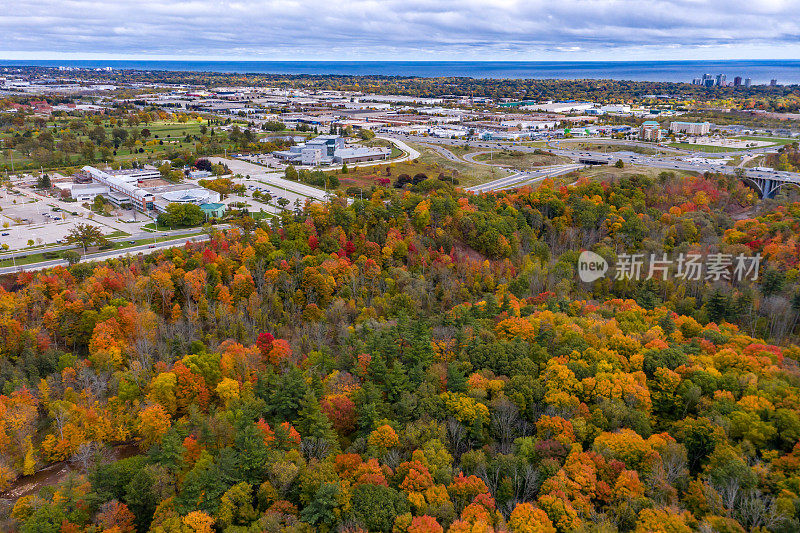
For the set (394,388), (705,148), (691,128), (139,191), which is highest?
(691,128)

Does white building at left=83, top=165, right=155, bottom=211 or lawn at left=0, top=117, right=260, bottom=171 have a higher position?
lawn at left=0, top=117, right=260, bottom=171

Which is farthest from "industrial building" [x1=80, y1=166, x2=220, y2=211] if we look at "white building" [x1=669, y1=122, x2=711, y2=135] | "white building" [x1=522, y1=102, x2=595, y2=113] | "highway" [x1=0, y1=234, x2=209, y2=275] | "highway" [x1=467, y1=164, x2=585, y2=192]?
"white building" [x1=522, y1=102, x2=595, y2=113]

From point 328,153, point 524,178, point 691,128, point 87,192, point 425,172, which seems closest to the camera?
point 87,192

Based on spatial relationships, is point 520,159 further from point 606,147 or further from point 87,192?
point 87,192

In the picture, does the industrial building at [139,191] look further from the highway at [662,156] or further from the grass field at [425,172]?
the highway at [662,156]

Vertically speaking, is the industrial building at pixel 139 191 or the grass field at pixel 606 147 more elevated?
the grass field at pixel 606 147

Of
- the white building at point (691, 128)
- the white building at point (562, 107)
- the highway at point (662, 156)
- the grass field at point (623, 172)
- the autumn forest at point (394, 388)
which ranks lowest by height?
the autumn forest at point (394, 388)

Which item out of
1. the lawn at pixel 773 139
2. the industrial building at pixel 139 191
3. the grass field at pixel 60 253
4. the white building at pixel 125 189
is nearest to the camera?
the grass field at pixel 60 253

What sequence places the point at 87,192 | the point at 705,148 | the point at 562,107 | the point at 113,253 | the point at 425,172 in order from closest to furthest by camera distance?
the point at 113,253 → the point at 87,192 → the point at 425,172 → the point at 705,148 → the point at 562,107

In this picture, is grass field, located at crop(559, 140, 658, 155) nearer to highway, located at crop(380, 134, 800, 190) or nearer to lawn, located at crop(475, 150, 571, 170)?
highway, located at crop(380, 134, 800, 190)

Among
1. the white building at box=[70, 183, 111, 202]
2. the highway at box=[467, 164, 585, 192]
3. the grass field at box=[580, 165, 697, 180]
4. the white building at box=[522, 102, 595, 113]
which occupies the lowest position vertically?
the white building at box=[70, 183, 111, 202]

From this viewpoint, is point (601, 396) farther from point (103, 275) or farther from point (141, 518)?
point (103, 275)

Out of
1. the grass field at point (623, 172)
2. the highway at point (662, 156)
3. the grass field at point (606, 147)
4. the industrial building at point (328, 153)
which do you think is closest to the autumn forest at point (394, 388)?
the grass field at point (623, 172)

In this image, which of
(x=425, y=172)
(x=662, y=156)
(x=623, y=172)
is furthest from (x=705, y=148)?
(x=425, y=172)
